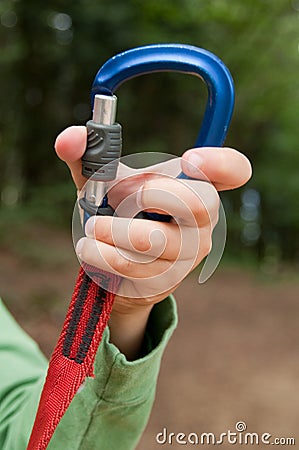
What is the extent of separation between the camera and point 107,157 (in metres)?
0.50

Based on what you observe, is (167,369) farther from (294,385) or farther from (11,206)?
(11,206)

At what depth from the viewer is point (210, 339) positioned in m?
4.20

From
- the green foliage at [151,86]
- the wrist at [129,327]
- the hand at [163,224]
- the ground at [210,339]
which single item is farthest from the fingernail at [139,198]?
the green foliage at [151,86]

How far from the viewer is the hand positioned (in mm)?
516

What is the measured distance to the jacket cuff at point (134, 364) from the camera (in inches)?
27.6

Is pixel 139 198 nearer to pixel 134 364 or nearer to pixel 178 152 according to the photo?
pixel 134 364

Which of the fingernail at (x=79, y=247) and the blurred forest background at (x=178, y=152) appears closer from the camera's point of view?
the fingernail at (x=79, y=247)

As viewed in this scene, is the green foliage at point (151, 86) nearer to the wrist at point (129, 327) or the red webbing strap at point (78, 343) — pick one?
the wrist at point (129, 327)

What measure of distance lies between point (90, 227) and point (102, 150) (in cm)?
7

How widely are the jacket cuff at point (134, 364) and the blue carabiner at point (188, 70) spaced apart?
274 mm

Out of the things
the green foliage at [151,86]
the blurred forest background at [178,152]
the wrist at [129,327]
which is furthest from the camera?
the green foliage at [151,86]

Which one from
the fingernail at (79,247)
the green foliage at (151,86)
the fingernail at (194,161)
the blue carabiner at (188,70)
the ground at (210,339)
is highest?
the blue carabiner at (188,70)

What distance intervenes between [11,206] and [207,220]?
177 inches

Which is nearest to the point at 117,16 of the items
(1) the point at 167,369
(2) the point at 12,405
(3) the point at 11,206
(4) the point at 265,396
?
(3) the point at 11,206
